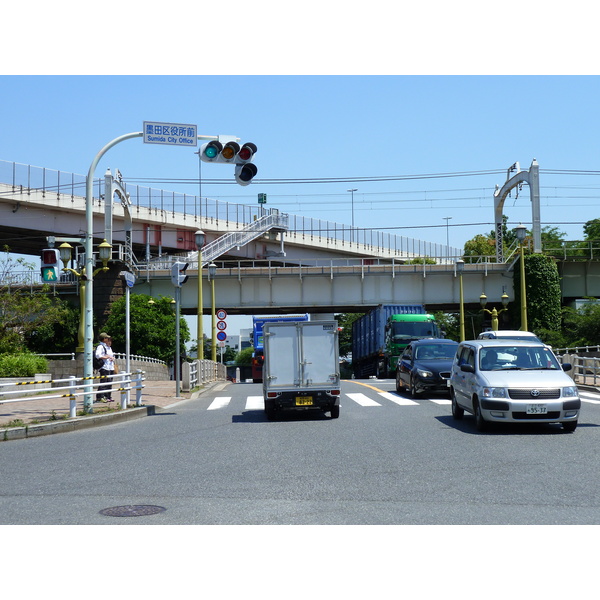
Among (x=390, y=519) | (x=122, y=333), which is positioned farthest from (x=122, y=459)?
(x=122, y=333)

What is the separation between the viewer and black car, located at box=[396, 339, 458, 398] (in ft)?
76.3

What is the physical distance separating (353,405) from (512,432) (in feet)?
24.8

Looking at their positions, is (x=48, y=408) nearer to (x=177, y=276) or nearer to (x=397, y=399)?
(x=177, y=276)

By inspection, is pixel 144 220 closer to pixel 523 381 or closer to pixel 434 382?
pixel 434 382

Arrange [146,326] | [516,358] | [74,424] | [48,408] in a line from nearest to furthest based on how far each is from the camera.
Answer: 1. [516,358]
2. [74,424]
3. [48,408]
4. [146,326]

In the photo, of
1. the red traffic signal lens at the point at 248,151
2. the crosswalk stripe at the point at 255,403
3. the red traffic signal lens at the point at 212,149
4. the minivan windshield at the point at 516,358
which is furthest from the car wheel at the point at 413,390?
the red traffic signal lens at the point at 212,149

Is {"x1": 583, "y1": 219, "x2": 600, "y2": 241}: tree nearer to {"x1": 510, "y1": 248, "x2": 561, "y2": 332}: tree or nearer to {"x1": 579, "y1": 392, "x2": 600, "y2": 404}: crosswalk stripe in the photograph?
{"x1": 510, "y1": 248, "x2": 561, "y2": 332}: tree

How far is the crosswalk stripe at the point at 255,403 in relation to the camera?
22.0m

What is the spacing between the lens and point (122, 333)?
Answer: 5522cm

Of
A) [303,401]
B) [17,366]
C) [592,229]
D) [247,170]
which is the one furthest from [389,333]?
[592,229]

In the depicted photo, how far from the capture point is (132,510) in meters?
8.11

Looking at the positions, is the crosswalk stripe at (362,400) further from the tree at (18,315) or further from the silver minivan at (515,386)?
the tree at (18,315)

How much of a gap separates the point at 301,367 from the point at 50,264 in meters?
6.24

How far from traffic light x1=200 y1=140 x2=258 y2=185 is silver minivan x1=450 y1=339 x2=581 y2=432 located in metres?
5.92
